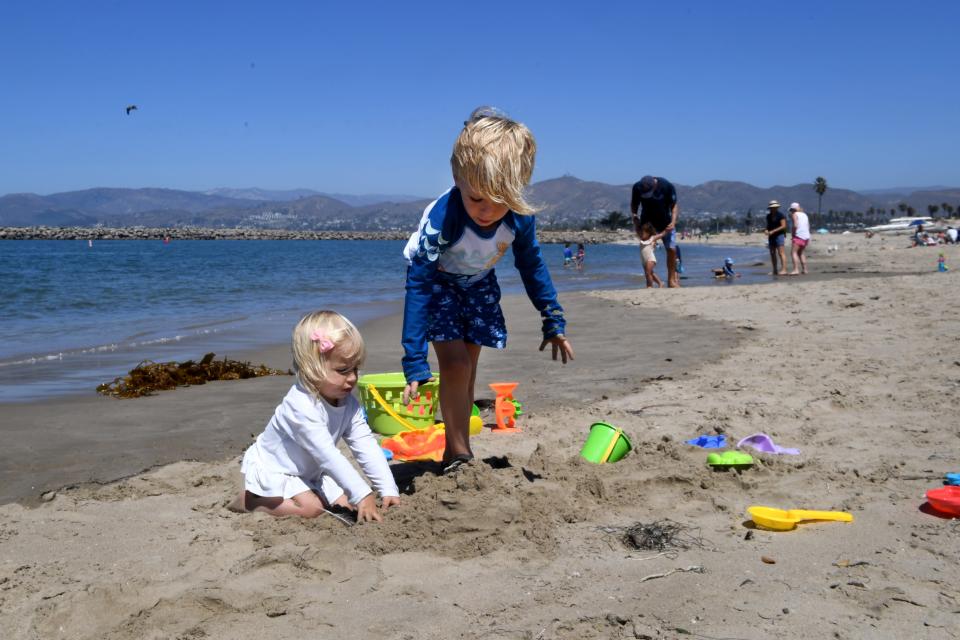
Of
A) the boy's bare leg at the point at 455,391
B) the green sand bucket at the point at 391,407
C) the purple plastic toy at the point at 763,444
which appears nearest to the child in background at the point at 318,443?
the boy's bare leg at the point at 455,391

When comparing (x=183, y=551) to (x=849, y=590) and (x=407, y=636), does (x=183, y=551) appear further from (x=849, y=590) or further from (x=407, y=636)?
(x=849, y=590)

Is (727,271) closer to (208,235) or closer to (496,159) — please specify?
(496,159)

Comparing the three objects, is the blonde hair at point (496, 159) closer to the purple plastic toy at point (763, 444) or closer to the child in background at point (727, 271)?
the purple plastic toy at point (763, 444)

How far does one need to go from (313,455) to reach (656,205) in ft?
34.9

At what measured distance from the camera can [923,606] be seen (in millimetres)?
2355

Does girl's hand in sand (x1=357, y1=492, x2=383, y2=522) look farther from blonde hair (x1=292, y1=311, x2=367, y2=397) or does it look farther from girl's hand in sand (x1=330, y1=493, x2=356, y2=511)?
blonde hair (x1=292, y1=311, x2=367, y2=397)

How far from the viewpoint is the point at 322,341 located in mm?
3396

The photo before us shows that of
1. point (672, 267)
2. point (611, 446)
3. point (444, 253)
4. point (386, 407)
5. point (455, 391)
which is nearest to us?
point (444, 253)

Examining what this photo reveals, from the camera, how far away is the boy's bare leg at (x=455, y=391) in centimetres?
394

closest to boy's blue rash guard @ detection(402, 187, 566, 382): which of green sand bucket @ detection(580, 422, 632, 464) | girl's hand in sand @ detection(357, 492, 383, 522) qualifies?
girl's hand in sand @ detection(357, 492, 383, 522)

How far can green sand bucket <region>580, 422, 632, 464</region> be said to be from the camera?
4168 mm

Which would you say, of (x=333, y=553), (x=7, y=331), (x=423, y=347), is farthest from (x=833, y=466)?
(x=7, y=331)

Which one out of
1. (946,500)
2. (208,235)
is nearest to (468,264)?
(946,500)

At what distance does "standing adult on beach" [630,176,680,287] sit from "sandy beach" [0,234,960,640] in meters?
7.20
